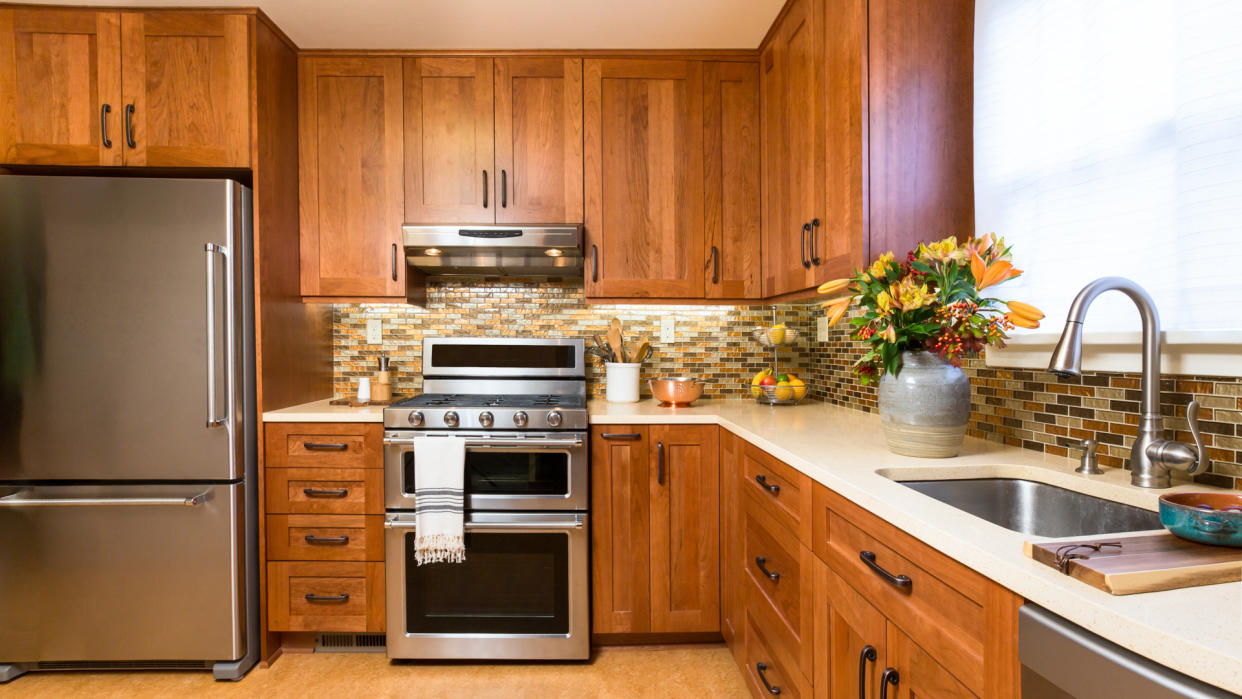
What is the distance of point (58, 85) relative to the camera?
2.16 m

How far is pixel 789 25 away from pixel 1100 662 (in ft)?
7.16

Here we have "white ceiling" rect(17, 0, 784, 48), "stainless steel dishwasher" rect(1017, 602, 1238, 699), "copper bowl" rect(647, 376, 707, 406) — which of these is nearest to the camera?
"stainless steel dishwasher" rect(1017, 602, 1238, 699)

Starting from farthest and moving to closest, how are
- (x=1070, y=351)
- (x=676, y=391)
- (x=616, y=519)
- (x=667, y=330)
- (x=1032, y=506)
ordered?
(x=667, y=330) → (x=676, y=391) → (x=616, y=519) → (x=1032, y=506) → (x=1070, y=351)

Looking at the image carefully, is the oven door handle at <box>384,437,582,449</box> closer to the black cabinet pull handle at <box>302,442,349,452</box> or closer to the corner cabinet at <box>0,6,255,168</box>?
the black cabinet pull handle at <box>302,442,349,452</box>

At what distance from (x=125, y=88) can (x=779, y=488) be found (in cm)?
280

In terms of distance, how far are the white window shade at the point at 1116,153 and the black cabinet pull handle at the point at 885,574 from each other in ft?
2.17

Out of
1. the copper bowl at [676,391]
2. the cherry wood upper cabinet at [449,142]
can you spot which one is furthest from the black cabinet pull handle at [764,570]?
the cherry wood upper cabinet at [449,142]

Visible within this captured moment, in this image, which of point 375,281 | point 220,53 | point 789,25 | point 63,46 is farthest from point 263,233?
point 789,25

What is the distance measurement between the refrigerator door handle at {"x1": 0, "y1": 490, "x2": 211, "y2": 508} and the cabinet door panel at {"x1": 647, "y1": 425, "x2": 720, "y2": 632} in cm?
170

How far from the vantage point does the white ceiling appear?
215 cm

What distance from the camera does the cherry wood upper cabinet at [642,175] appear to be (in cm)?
251

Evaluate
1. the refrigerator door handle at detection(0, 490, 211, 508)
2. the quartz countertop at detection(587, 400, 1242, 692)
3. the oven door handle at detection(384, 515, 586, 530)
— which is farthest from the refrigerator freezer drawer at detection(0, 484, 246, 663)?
the quartz countertop at detection(587, 400, 1242, 692)

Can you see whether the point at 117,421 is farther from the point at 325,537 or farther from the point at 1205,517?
the point at 1205,517

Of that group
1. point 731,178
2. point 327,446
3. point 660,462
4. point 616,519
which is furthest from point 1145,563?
point 327,446
